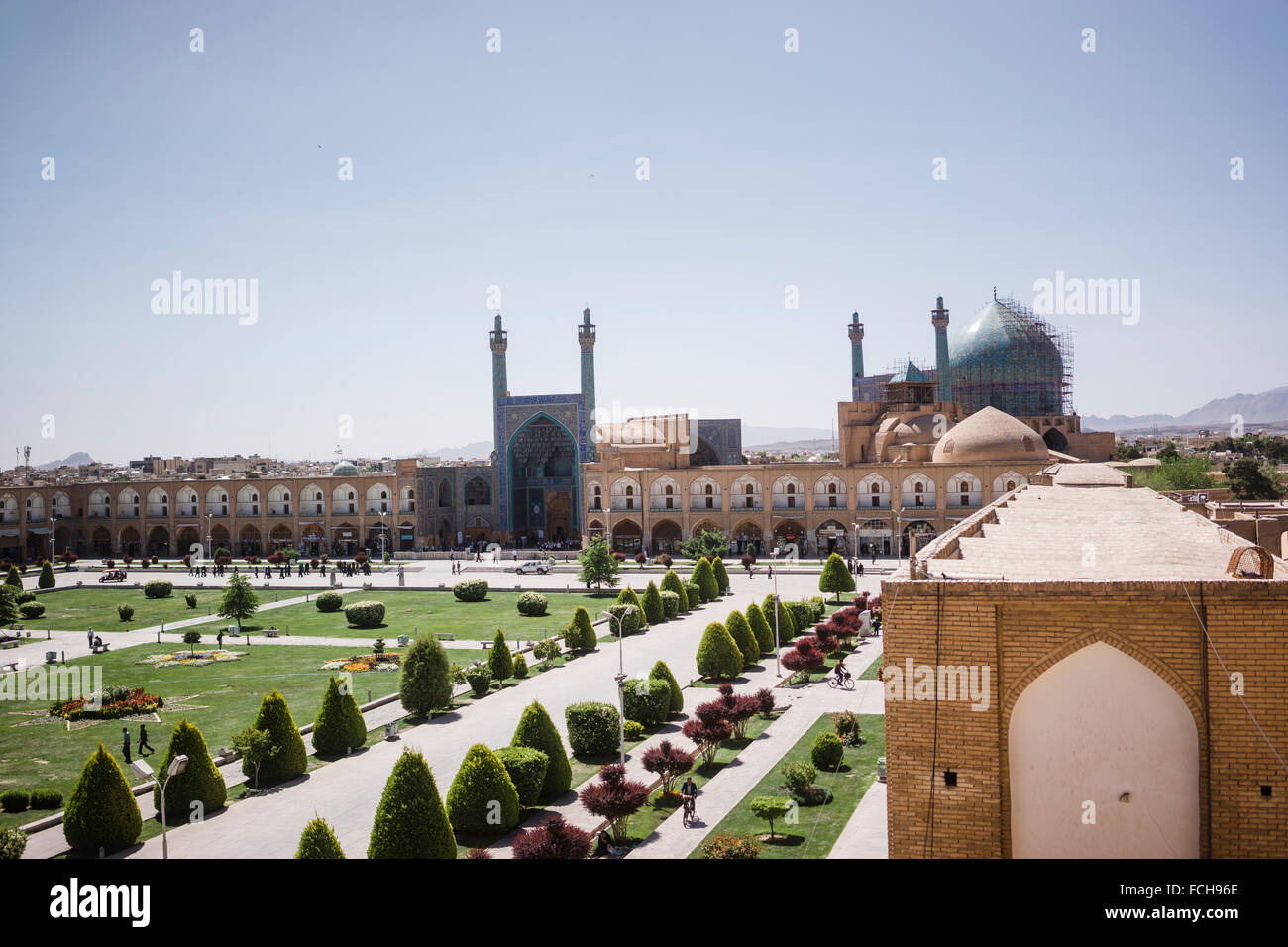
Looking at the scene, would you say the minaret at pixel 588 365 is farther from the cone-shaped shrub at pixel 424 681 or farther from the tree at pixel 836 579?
the cone-shaped shrub at pixel 424 681

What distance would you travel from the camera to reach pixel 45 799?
49.1ft

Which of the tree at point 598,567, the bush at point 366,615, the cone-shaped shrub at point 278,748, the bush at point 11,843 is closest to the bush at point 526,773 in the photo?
the cone-shaped shrub at point 278,748

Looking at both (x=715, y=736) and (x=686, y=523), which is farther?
(x=686, y=523)

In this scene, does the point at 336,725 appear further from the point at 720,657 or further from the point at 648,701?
the point at 720,657

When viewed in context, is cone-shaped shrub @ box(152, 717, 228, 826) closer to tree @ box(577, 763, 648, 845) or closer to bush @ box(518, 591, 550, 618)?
tree @ box(577, 763, 648, 845)

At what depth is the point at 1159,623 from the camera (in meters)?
7.21

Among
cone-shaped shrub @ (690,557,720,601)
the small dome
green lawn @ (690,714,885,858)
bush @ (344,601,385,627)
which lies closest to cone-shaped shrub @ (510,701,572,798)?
green lawn @ (690,714,885,858)

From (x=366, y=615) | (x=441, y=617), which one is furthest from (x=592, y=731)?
(x=441, y=617)

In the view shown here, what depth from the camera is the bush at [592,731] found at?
56.6 feet

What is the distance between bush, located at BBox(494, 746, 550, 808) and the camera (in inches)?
562

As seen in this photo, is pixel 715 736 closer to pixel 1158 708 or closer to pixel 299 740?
pixel 299 740

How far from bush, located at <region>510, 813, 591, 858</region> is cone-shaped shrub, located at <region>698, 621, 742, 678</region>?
463 inches

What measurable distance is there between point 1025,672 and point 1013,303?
6100cm
